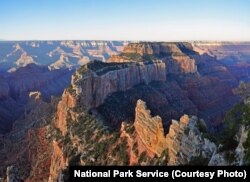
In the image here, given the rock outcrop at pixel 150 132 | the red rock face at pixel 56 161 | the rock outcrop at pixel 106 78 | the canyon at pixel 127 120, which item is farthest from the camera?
the rock outcrop at pixel 106 78

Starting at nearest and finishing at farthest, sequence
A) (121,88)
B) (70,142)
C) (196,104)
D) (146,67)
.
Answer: (70,142), (121,88), (146,67), (196,104)

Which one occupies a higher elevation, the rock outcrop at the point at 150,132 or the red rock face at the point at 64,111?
the rock outcrop at the point at 150,132

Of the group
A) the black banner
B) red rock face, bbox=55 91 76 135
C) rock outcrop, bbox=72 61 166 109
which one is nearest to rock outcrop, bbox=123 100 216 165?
the black banner

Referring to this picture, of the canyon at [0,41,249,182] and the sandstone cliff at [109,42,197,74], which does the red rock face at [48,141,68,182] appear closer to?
the canyon at [0,41,249,182]

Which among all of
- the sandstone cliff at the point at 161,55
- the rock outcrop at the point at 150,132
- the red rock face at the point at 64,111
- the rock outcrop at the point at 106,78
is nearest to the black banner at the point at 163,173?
the rock outcrop at the point at 150,132

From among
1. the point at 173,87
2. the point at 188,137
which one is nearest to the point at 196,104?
the point at 173,87

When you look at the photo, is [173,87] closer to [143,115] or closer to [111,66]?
[111,66]

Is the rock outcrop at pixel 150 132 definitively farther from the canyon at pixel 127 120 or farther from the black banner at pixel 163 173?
the black banner at pixel 163 173
